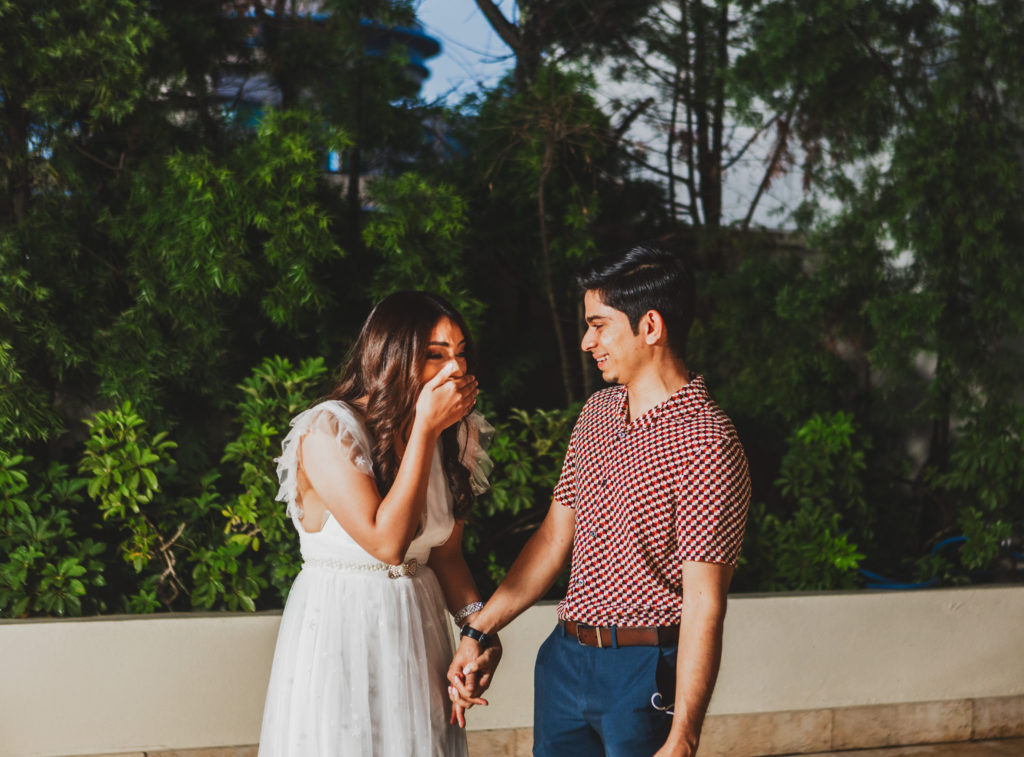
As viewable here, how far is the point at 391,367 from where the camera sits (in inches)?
74.6

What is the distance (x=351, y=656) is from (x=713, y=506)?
29.9 inches

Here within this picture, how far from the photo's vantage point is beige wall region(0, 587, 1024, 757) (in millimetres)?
3160

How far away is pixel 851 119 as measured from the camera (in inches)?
167

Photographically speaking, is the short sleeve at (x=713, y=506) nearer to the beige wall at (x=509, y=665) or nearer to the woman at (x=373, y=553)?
the woman at (x=373, y=553)

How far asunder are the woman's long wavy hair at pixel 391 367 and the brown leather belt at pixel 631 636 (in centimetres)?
48

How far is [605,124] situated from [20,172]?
7.82ft

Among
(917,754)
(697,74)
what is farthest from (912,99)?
(917,754)

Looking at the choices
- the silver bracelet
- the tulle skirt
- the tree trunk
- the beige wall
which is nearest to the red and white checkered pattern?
the silver bracelet

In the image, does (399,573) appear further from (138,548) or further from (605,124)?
(605,124)

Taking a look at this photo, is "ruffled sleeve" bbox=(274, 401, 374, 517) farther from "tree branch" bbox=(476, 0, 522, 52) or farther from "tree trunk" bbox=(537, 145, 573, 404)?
"tree branch" bbox=(476, 0, 522, 52)

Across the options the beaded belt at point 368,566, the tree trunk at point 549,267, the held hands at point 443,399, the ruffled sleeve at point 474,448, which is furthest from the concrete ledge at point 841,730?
the held hands at point 443,399

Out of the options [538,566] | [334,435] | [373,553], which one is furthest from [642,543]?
[334,435]

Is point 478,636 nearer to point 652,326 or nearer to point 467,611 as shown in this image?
point 467,611

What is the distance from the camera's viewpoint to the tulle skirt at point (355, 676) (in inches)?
73.0
